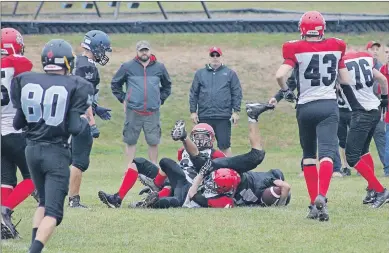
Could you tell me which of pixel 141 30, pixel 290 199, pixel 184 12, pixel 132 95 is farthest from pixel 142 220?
pixel 184 12

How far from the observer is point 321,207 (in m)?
10.6

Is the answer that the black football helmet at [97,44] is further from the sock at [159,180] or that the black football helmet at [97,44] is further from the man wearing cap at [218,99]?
the man wearing cap at [218,99]

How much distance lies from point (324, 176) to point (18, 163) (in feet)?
9.58

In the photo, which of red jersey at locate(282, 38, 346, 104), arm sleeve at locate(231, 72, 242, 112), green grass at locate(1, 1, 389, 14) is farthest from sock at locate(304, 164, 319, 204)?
green grass at locate(1, 1, 389, 14)

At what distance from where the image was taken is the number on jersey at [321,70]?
1091 cm

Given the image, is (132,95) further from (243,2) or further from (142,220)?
(243,2)

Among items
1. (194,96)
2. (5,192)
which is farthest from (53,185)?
(194,96)

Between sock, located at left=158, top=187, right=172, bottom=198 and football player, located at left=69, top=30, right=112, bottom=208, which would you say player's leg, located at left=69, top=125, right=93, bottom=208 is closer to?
football player, located at left=69, top=30, right=112, bottom=208

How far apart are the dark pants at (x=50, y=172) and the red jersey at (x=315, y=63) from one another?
3.01 m

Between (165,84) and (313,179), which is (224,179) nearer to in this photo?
(313,179)

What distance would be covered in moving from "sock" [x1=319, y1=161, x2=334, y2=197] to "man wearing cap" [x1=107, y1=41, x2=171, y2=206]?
21.2ft

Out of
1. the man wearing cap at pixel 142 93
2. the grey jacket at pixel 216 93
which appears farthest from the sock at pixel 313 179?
the man wearing cap at pixel 142 93

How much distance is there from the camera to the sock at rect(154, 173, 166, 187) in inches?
485

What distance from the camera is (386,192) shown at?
12.1 m
